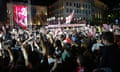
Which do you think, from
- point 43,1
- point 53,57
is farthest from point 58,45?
point 43,1

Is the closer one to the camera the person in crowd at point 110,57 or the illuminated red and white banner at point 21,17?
the person in crowd at point 110,57

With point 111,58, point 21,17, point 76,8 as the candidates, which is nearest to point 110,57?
point 111,58

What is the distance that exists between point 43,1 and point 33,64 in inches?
5723

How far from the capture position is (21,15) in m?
17.4

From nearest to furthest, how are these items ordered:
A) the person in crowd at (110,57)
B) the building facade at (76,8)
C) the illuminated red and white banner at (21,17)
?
the person in crowd at (110,57) → the illuminated red and white banner at (21,17) → the building facade at (76,8)

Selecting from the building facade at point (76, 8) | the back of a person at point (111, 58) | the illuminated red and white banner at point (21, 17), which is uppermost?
the building facade at point (76, 8)

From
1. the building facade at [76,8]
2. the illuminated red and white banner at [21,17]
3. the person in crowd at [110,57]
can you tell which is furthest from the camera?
the building facade at [76,8]

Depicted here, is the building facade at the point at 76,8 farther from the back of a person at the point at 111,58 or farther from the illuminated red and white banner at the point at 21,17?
the back of a person at the point at 111,58

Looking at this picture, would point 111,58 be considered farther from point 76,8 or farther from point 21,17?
point 76,8

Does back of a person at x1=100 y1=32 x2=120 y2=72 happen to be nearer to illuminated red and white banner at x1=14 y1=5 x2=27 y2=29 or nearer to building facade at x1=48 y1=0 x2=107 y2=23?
illuminated red and white banner at x1=14 y1=5 x2=27 y2=29

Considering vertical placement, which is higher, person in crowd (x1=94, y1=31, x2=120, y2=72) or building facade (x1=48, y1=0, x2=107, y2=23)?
building facade (x1=48, y1=0, x2=107, y2=23)

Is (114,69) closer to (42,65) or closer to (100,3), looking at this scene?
(42,65)

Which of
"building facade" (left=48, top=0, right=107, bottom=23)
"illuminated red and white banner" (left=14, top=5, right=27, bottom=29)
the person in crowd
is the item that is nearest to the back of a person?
the person in crowd

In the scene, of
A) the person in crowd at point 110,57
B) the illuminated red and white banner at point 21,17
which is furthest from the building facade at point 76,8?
the person in crowd at point 110,57
